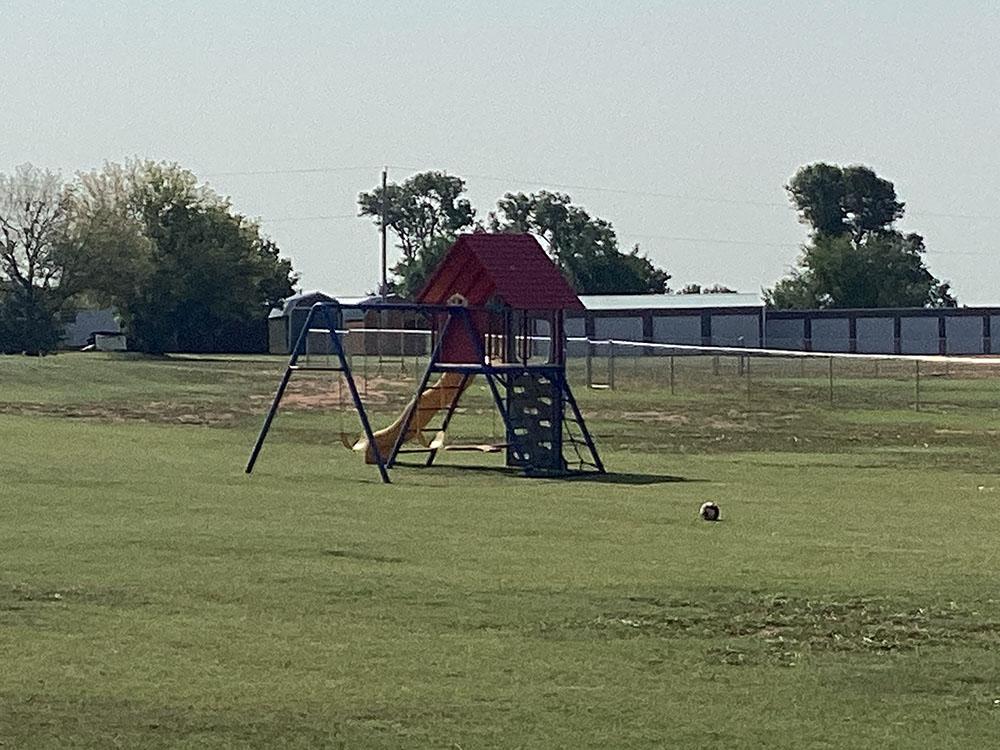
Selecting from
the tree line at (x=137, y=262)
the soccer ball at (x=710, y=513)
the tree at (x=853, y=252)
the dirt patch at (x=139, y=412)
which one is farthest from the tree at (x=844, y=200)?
the soccer ball at (x=710, y=513)

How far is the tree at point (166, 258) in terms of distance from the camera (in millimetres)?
98875

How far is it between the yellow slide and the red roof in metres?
1.26

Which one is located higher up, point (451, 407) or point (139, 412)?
point (451, 407)

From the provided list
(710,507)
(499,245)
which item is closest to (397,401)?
(499,245)

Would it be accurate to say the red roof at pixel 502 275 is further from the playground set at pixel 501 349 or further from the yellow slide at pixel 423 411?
the yellow slide at pixel 423 411

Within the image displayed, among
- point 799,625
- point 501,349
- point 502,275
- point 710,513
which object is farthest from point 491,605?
point 501,349

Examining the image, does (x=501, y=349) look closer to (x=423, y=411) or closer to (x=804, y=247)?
(x=423, y=411)

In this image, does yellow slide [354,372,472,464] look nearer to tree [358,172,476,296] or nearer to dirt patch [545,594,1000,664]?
dirt patch [545,594,1000,664]

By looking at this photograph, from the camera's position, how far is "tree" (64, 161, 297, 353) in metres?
98.9

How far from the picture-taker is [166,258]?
10569 centimetres

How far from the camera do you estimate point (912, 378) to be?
243 feet

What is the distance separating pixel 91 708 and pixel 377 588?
4.72 metres

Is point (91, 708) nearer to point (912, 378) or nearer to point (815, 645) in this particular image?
point (815, 645)

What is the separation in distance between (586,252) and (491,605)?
5303 inches
